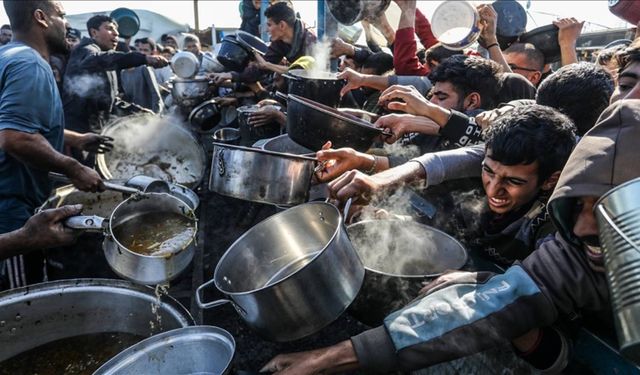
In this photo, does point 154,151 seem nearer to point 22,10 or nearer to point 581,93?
point 22,10

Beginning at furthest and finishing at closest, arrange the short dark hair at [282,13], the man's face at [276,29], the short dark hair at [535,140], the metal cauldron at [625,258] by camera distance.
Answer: the man's face at [276,29], the short dark hair at [282,13], the short dark hair at [535,140], the metal cauldron at [625,258]

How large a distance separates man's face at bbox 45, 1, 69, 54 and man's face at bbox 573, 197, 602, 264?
3.37m

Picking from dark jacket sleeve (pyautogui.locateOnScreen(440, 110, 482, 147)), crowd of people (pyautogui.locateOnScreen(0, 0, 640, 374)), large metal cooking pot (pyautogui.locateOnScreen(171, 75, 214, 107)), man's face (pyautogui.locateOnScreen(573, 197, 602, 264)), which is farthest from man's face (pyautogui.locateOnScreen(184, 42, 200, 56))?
man's face (pyautogui.locateOnScreen(573, 197, 602, 264))

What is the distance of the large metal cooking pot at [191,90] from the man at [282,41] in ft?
2.33

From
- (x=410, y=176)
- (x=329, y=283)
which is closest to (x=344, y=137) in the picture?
(x=410, y=176)

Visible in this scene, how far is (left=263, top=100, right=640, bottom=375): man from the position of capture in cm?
123

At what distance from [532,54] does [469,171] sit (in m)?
2.44

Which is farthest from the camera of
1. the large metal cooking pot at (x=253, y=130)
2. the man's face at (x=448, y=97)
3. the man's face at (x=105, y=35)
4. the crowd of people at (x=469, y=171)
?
the man's face at (x=105, y=35)

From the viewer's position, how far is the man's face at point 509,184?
172 cm

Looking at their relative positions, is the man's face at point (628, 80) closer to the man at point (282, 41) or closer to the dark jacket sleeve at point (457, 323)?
the dark jacket sleeve at point (457, 323)

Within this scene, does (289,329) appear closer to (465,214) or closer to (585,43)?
(465,214)

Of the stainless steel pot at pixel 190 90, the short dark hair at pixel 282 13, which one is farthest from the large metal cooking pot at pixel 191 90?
the short dark hair at pixel 282 13

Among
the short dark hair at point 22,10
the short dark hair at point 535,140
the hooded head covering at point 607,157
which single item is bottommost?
the short dark hair at point 535,140

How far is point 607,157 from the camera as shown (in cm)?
100
